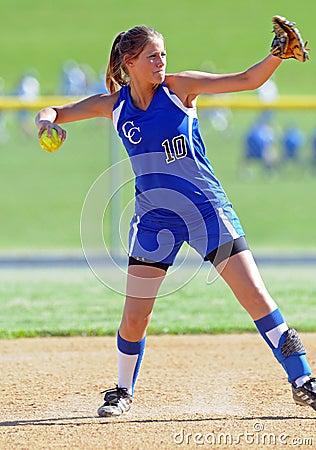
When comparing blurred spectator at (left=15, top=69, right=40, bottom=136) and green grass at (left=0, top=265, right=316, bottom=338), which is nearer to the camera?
green grass at (left=0, top=265, right=316, bottom=338)

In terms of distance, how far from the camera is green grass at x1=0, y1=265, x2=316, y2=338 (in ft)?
21.7

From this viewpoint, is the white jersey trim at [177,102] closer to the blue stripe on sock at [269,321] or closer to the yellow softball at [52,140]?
the yellow softball at [52,140]

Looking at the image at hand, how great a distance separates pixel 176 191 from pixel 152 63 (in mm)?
598

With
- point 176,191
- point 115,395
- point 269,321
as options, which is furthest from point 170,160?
point 115,395

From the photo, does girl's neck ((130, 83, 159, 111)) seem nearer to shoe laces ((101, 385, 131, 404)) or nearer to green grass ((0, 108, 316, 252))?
shoe laces ((101, 385, 131, 404))

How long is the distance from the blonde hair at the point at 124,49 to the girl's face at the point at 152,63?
2 centimetres

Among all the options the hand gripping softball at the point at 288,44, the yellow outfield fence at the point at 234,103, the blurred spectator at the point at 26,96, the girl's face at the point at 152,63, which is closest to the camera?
the hand gripping softball at the point at 288,44

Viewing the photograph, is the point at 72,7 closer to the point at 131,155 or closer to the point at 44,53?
the point at 44,53

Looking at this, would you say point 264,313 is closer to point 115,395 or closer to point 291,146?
point 115,395

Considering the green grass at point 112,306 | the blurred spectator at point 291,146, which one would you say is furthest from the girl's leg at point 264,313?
the blurred spectator at point 291,146

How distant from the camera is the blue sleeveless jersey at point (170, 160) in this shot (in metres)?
4.02

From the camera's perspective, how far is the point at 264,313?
13.2 ft
